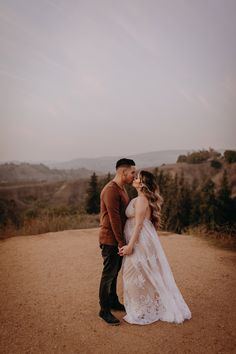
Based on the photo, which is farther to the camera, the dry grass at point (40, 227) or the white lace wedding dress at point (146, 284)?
the dry grass at point (40, 227)

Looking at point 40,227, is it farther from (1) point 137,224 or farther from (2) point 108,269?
(1) point 137,224

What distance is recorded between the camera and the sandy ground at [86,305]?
11.4 feet

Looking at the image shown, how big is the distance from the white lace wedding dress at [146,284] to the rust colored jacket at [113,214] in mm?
135

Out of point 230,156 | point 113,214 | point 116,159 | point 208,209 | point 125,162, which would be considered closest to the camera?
point 113,214

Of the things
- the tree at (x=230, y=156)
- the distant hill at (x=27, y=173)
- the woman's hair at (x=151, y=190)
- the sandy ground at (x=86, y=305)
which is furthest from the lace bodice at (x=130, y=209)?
the distant hill at (x=27, y=173)

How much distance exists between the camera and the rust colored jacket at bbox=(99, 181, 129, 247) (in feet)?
12.0

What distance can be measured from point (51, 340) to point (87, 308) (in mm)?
914

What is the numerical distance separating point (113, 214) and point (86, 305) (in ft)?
5.50

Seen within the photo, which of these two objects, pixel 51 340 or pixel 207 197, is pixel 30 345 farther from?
pixel 207 197

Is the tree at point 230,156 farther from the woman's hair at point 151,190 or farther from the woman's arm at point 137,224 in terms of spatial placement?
the woman's arm at point 137,224

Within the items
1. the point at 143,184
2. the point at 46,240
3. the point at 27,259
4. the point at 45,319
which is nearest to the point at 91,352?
the point at 45,319

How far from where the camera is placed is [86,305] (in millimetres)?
4484

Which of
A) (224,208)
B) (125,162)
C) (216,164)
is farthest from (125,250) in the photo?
(216,164)

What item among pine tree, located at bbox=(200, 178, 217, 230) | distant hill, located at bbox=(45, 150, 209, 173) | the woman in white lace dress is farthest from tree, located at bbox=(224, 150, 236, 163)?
distant hill, located at bbox=(45, 150, 209, 173)
